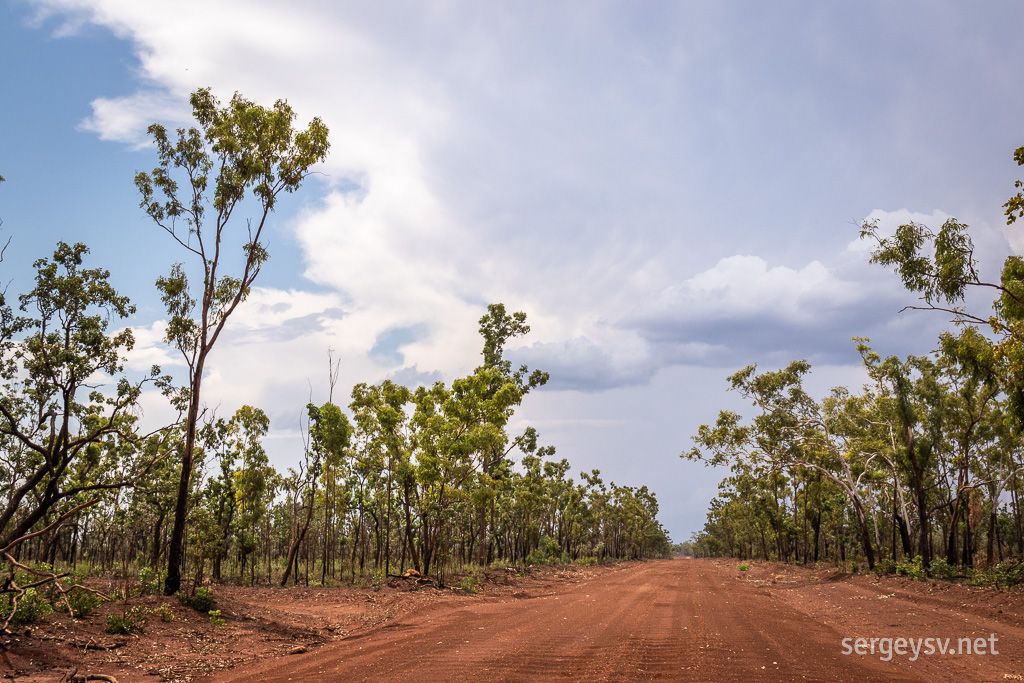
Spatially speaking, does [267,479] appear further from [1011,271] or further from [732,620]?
[1011,271]

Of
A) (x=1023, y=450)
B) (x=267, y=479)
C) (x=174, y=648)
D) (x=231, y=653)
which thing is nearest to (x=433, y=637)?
(x=231, y=653)

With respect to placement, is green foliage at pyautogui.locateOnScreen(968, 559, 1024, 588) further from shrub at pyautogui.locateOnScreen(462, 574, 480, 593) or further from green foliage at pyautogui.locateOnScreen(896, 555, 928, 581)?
shrub at pyautogui.locateOnScreen(462, 574, 480, 593)

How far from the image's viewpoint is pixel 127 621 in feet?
39.8

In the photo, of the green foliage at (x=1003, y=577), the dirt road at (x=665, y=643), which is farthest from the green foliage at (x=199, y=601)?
the green foliage at (x=1003, y=577)

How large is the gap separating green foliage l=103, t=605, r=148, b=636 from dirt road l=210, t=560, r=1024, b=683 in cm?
351

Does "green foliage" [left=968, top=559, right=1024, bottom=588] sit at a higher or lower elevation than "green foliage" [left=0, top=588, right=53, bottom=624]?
lower

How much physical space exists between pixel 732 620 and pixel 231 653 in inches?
464

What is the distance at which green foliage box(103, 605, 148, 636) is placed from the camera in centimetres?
1184

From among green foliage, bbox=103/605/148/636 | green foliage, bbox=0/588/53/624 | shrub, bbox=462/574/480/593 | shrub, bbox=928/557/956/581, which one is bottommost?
shrub, bbox=462/574/480/593

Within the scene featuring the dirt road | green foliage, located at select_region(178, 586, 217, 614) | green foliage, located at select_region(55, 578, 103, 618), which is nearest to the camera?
the dirt road

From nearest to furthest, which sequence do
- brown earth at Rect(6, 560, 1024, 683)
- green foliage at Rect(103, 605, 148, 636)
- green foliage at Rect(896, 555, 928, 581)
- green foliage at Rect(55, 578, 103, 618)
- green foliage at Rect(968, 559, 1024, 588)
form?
brown earth at Rect(6, 560, 1024, 683)
green foliage at Rect(103, 605, 148, 636)
green foliage at Rect(55, 578, 103, 618)
green foliage at Rect(968, 559, 1024, 588)
green foliage at Rect(896, 555, 928, 581)

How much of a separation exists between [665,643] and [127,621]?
37.2 feet

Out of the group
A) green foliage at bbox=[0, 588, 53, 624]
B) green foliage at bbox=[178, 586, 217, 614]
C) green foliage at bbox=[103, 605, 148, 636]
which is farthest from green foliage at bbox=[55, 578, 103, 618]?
green foliage at bbox=[178, 586, 217, 614]

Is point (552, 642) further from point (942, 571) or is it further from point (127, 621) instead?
point (942, 571)
